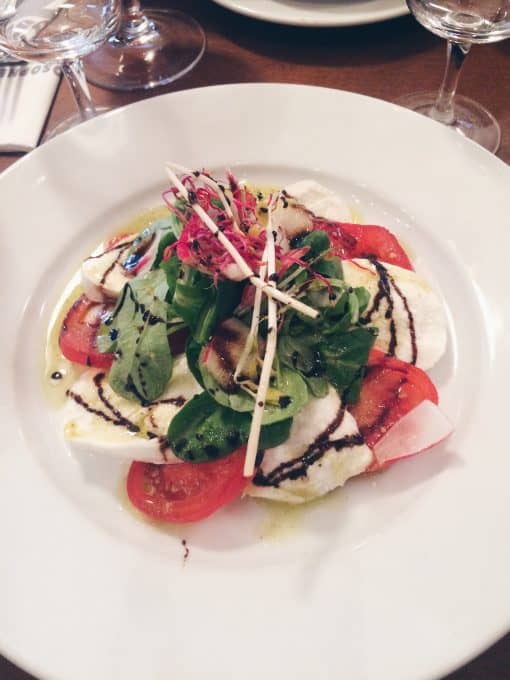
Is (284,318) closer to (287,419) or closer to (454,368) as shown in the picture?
(287,419)

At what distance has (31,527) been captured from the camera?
4.85 ft

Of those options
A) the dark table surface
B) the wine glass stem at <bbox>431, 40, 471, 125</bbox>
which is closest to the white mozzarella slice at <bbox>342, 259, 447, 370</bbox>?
the wine glass stem at <bbox>431, 40, 471, 125</bbox>

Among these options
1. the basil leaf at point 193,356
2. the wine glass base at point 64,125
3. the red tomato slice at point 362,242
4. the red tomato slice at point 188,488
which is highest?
the wine glass base at point 64,125

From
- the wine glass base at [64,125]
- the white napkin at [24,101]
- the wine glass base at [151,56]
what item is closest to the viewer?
the white napkin at [24,101]

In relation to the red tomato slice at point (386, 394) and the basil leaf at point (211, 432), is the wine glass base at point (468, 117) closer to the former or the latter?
the red tomato slice at point (386, 394)

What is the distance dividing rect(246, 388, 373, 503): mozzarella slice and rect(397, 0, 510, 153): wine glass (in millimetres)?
1387

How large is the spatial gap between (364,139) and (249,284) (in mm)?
839

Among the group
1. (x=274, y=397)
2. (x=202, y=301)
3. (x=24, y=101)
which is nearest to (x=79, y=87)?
(x=24, y=101)

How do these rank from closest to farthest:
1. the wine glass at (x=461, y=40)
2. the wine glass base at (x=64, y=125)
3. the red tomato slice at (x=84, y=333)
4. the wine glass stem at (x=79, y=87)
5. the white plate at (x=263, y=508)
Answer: the white plate at (x=263, y=508) < the red tomato slice at (x=84, y=333) < the wine glass at (x=461, y=40) < the wine glass stem at (x=79, y=87) < the wine glass base at (x=64, y=125)

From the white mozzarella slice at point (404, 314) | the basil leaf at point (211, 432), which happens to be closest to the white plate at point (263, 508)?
the white mozzarella slice at point (404, 314)

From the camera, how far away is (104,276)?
6.21 feet

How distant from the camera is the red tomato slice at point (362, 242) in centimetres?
193

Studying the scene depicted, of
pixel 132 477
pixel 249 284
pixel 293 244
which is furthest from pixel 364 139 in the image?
pixel 132 477

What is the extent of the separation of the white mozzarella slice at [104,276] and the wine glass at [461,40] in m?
1.34
